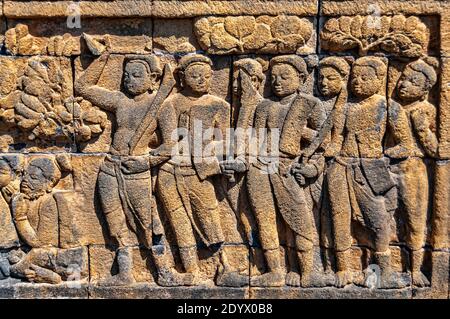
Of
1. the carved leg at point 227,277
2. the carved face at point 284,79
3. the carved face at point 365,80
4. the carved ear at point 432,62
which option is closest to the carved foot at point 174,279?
the carved leg at point 227,277

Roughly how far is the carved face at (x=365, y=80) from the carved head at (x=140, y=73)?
1.76m

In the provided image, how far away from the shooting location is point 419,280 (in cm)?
588

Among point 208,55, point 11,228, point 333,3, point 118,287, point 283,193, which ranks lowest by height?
point 118,287

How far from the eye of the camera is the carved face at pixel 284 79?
5590 millimetres

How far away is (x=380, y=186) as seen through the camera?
5734mm

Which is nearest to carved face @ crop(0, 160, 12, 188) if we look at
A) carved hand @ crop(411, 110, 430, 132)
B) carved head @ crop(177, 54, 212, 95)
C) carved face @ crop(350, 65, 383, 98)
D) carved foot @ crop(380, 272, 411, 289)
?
carved head @ crop(177, 54, 212, 95)

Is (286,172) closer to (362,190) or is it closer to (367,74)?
(362,190)

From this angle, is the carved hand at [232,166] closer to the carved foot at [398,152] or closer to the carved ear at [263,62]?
the carved ear at [263,62]

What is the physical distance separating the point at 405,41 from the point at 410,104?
572mm

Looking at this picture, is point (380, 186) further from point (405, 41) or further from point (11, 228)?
point (11, 228)

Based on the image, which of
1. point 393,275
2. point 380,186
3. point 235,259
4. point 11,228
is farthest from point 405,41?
point 11,228

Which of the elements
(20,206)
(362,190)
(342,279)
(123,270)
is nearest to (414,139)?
(362,190)

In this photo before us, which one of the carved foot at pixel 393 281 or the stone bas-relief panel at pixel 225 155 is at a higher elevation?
the stone bas-relief panel at pixel 225 155

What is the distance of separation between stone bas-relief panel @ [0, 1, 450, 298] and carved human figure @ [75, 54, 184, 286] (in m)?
0.01
